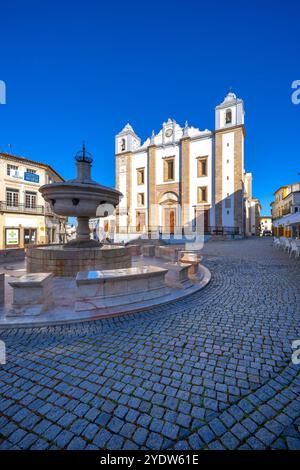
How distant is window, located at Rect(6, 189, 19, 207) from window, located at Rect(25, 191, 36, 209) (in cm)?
111

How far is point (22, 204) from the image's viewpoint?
2569 centimetres

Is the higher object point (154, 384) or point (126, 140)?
point (126, 140)

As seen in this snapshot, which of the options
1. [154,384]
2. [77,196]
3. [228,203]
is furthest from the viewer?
[228,203]

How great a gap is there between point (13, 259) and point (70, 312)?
23.4ft

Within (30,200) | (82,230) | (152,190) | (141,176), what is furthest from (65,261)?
(141,176)

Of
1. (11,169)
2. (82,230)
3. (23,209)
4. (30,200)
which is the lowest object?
(82,230)

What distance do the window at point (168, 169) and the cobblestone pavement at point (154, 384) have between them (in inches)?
1155

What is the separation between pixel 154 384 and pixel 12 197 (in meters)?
29.1

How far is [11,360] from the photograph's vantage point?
250 centimetres

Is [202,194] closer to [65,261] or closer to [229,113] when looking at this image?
[229,113]

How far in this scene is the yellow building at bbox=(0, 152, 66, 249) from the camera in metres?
23.9

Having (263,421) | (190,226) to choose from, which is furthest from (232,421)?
(190,226)

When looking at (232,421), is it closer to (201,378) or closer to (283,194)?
(201,378)

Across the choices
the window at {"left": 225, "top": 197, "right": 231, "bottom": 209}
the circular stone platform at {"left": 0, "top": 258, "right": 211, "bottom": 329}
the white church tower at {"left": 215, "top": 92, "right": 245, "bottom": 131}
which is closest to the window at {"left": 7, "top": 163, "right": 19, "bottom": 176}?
the circular stone platform at {"left": 0, "top": 258, "right": 211, "bottom": 329}
